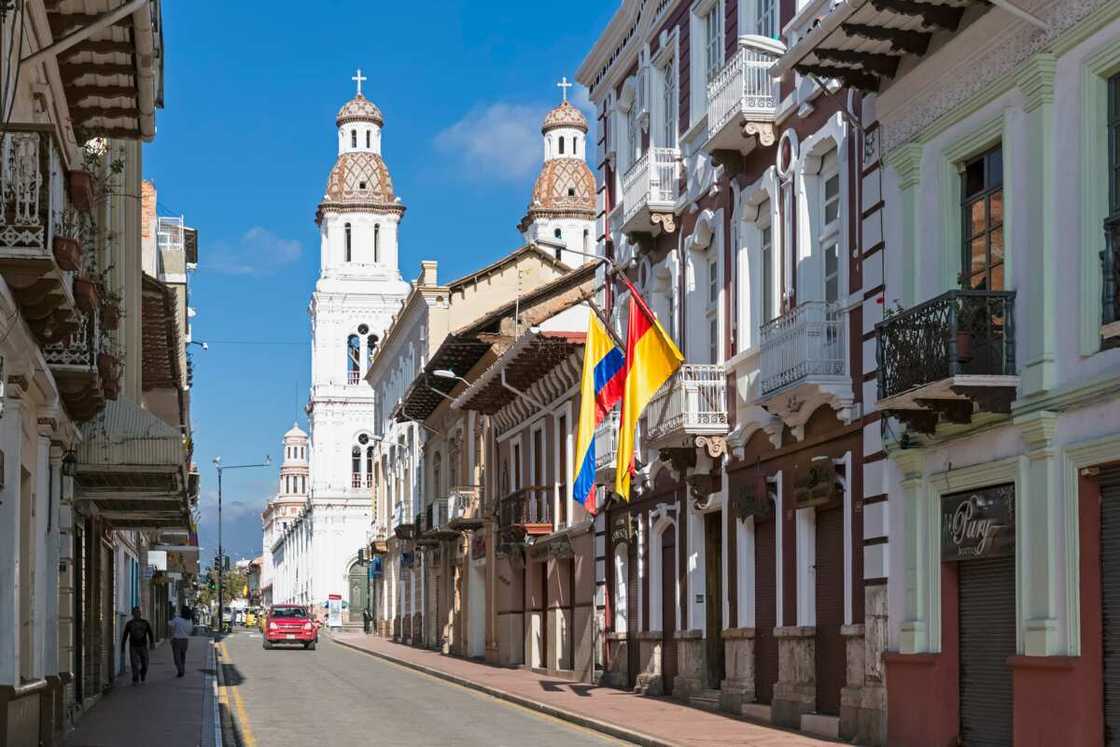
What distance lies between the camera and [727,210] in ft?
87.4

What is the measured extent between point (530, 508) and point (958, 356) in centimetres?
2515

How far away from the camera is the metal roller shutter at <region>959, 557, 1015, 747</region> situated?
1775cm

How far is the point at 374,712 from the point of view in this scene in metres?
27.8

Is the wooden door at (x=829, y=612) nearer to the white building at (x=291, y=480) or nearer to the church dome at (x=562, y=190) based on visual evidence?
the church dome at (x=562, y=190)

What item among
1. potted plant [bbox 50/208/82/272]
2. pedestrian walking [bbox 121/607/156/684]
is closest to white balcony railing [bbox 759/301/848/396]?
potted plant [bbox 50/208/82/272]

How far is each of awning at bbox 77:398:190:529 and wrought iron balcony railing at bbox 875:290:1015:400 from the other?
1056 centimetres

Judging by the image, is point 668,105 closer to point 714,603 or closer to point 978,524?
point 714,603

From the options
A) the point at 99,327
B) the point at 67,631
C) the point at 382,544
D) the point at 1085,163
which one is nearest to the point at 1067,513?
the point at 1085,163

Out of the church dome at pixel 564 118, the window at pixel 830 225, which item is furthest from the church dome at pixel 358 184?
the window at pixel 830 225

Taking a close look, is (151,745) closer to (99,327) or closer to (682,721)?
(99,327)

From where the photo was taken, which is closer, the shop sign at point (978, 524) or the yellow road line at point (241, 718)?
the shop sign at point (978, 524)

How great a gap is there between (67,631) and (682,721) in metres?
7.76

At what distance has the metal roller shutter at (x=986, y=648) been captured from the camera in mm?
17750

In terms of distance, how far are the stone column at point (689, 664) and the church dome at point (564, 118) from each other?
232ft
